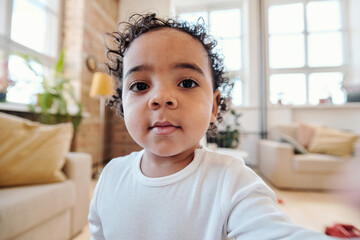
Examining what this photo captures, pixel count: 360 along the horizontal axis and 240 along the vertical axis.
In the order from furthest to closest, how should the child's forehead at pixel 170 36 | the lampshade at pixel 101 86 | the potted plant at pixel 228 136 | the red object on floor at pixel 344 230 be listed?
1. the potted plant at pixel 228 136
2. the lampshade at pixel 101 86
3. the child's forehead at pixel 170 36
4. the red object on floor at pixel 344 230

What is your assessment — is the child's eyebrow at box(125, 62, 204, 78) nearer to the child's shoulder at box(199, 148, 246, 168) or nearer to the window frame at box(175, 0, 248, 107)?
the child's shoulder at box(199, 148, 246, 168)

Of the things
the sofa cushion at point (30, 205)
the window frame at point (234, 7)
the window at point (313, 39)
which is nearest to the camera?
the sofa cushion at point (30, 205)

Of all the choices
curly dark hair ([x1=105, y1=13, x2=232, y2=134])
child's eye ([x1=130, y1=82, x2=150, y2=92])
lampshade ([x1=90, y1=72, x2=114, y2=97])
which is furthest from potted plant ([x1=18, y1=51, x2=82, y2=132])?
child's eye ([x1=130, y1=82, x2=150, y2=92])

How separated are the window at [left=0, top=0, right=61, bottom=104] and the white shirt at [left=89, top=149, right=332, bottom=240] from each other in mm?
1822

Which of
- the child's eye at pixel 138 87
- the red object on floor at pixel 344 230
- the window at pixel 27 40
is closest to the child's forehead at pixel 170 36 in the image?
the child's eye at pixel 138 87

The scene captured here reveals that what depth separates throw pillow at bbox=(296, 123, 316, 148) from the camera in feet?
7.85

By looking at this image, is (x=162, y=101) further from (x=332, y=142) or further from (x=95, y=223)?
(x=332, y=142)

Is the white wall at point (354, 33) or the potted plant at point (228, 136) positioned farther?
the potted plant at point (228, 136)

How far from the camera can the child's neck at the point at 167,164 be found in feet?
1.39

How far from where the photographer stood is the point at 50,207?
92 cm

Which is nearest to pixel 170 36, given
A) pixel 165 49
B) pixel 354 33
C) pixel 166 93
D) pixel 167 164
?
pixel 165 49

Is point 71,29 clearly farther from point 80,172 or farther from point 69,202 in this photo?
point 69,202

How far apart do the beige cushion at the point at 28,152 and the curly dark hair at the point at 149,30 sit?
564mm

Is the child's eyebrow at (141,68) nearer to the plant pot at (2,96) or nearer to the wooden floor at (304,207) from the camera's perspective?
the wooden floor at (304,207)
